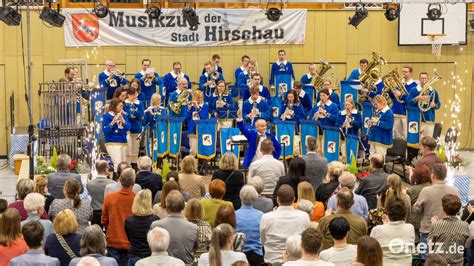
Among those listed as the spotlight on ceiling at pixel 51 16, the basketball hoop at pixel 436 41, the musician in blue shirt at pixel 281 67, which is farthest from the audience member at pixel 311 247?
the basketball hoop at pixel 436 41

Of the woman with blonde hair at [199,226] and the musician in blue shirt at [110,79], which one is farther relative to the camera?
the musician in blue shirt at [110,79]

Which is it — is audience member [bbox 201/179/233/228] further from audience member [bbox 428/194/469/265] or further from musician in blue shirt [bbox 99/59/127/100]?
musician in blue shirt [bbox 99/59/127/100]

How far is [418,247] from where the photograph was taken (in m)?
10.9

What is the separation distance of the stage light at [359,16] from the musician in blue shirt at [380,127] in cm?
474

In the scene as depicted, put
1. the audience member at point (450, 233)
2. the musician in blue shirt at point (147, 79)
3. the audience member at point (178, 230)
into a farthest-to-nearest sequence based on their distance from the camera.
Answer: the musician in blue shirt at point (147, 79) < the audience member at point (450, 233) < the audience member at point (178, 230)

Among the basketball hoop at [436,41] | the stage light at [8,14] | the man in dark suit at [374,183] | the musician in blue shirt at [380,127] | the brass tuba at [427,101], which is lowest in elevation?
the man in dark suit at [374,183]

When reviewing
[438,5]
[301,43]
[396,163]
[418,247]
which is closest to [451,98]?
[438,5]

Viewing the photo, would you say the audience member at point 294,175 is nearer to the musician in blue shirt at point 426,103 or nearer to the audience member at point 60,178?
the audience member at point 60,178

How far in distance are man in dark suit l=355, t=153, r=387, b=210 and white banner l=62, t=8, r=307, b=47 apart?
1103cm

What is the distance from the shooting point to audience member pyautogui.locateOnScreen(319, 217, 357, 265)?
870cm

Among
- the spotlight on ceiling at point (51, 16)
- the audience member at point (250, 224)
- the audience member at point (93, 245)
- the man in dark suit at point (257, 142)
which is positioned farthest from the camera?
the spotlight on ceiling at point (51, 16)

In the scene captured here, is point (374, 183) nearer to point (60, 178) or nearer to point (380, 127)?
point (60, 178)

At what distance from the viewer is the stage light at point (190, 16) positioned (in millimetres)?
21469

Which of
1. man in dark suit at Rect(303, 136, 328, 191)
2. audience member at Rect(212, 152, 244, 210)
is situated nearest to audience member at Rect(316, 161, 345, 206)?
audience member at Rect(212, 152, 244, 210)
